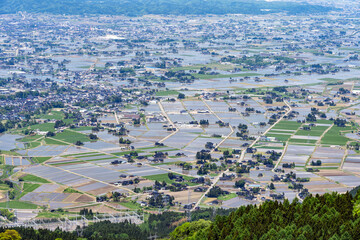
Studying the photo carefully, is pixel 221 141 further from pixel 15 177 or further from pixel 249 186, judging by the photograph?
pixel 15 177

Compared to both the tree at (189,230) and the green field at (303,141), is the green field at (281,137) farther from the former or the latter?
the tree at (189,230)

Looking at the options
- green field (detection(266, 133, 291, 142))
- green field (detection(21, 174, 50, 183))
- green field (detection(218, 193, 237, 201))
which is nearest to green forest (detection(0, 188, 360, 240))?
green field (detection(218, 193, 237, 201))

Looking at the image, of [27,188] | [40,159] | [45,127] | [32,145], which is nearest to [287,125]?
[45,127]

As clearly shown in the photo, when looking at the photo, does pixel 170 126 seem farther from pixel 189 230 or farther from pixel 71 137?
pixel 189 230

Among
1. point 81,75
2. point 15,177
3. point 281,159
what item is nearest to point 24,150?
point 15,177

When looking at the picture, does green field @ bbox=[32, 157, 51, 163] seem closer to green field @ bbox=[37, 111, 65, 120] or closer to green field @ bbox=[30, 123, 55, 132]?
green field @ bbox=[30, 123, 55, 132]
